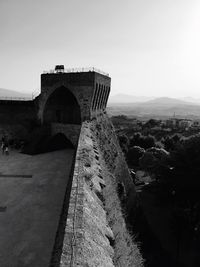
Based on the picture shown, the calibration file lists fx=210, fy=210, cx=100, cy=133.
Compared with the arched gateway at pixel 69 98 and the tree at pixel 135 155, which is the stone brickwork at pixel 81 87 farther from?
the tree at pixel 135 155

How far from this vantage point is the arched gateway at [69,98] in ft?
67.6

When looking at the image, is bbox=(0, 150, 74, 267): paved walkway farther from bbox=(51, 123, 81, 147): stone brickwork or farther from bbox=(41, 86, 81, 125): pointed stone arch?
bbox=(41, 86, 81, 125): pointed stone arch

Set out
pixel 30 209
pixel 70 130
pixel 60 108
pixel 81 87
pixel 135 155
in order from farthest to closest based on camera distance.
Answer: pixel 135 155, pixel 60 108, pixel 81 87, pixel 70 130, pixel 30 209

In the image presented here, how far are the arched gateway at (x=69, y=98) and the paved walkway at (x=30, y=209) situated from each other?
662 cm

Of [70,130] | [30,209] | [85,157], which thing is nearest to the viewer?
[30,209]

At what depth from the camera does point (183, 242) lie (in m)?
17.3

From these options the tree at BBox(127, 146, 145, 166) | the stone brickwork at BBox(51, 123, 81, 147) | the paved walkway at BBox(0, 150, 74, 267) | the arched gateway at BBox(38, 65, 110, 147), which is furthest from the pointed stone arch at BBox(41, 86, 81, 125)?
the tree at BBox(127, 146, 145, 166)

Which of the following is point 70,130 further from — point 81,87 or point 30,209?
point 30,209

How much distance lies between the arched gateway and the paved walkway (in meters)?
6.62

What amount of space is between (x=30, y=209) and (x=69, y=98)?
1839 centimetres

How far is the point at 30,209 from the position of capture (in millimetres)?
8617

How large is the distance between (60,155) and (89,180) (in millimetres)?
11788

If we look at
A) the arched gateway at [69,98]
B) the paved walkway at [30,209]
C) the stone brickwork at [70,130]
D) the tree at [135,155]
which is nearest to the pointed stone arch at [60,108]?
the arched gateway at [69,98]

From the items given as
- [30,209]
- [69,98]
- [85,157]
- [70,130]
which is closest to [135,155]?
[69,98]
